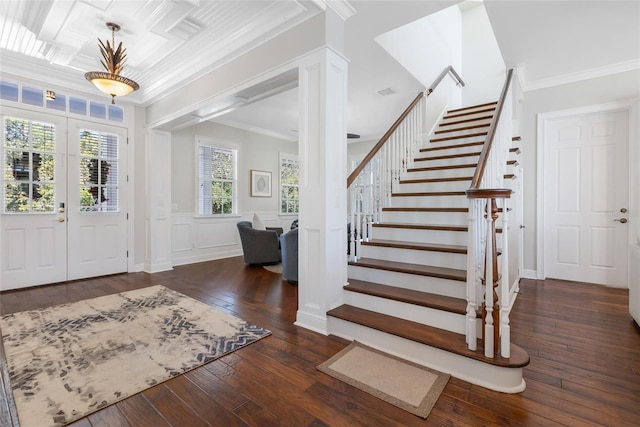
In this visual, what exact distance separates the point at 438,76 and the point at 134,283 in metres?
5.72

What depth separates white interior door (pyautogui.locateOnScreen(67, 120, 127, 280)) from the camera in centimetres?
421

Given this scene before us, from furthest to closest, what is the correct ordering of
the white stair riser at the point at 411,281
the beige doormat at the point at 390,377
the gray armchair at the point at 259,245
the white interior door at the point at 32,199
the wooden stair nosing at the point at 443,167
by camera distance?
the gray armchair at the point at 259,245, the white interior door at the point at 32,199, the wooden stair nosing at the point at 443,167, the white stair riser at the point at 411,281, the beige doormat at the point at 390,377

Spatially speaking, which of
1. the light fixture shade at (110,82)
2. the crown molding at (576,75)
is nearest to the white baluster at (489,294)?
the crown molding at (576,75)

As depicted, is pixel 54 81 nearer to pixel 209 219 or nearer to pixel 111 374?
pixel 209 219

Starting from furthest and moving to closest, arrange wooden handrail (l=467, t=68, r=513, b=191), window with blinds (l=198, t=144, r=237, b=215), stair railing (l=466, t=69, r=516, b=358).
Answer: window with blinds (l=198, t=144, r=237, b=215), wooden handrail (l=467, t=68, r=513, b=191), stair railing (l=466, t=69, r=516, b=358)

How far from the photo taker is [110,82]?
3.01 meters

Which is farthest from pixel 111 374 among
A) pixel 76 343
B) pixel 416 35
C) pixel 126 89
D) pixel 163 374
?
pixel 416 35

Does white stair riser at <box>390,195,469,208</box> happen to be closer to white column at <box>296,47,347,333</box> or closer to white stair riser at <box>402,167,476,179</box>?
white stair riser at <box>402,167,476,179</box>

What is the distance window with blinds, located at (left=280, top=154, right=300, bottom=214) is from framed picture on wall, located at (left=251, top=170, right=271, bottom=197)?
465 millimetres

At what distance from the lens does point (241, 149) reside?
646 centimetres

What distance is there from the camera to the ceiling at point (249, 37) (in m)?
2.72

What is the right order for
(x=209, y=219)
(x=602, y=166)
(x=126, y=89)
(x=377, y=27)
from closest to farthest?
(x=377, y=27)
(x=126, y=89)
(x=602, y=166)
(x=209, y=219)

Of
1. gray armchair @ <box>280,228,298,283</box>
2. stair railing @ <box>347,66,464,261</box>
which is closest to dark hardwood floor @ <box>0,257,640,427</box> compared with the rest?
gray armchair @ <box>280,228,298,283</box>

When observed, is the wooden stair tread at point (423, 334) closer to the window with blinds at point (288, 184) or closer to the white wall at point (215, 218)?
the white wall at point (215, 218)
